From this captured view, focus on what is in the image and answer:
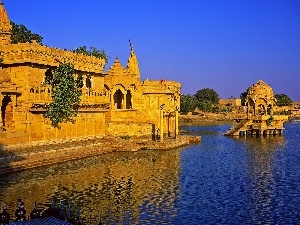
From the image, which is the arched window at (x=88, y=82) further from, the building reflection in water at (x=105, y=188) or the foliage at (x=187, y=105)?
the foliage at (x=187, y=105)

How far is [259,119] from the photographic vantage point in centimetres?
5462

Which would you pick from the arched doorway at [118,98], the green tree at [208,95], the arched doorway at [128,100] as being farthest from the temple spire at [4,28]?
the green tree at [208,95]

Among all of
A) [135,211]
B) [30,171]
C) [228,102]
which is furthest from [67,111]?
[228,102]

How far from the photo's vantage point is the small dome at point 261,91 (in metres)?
57.2

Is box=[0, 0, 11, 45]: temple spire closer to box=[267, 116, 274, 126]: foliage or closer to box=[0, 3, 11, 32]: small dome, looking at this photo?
box=[0, 3, 11, 32]: small dome

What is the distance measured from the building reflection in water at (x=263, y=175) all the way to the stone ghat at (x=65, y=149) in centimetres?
755

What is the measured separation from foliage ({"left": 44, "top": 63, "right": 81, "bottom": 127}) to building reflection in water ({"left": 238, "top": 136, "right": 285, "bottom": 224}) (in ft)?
44.9

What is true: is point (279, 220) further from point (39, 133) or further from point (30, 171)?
point (39, 133)

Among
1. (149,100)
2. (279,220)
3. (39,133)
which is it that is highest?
(149,100)

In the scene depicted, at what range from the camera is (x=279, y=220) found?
17000mm

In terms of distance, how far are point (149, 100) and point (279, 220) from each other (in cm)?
3225

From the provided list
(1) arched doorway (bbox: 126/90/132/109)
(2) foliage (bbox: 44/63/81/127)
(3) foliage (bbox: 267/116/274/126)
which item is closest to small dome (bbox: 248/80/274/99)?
(3) foliage (bbox: 267/116/274/126)

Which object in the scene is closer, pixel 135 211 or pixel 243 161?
pixel 135 211

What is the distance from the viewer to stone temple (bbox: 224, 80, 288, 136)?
54.4m
